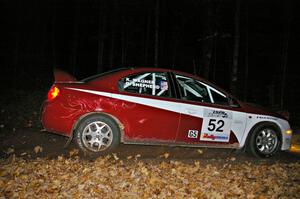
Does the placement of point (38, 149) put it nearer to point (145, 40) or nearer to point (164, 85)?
point (164, 85)

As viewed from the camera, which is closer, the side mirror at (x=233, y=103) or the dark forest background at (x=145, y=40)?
the side mirror at (x=233, y=103)

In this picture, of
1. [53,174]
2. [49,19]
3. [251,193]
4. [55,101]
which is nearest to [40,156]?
[55,101]

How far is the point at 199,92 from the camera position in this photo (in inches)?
279

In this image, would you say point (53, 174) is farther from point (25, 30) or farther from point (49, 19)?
point (49, 19)

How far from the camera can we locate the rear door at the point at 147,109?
6.64 m

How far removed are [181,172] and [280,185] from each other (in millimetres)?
1488

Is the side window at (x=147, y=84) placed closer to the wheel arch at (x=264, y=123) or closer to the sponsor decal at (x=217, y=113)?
the sponsor decal at (x=217, y=113)

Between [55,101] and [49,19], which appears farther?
[49,19]

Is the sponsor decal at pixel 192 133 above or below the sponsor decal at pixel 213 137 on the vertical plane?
above

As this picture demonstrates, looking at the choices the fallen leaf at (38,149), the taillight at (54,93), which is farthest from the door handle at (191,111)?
the fallen leaf at (38,149)

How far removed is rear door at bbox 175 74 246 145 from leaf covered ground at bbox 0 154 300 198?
0.76 metres

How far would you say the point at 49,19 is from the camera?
37.3 m

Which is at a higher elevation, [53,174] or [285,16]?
[285,16]

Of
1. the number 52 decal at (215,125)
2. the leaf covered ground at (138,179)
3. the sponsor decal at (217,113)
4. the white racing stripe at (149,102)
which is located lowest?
the leaf covered ground at (138,179)
